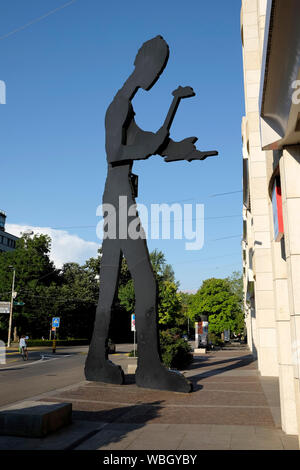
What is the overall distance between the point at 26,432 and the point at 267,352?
1118 centimetres

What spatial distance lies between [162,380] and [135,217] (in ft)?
15.5

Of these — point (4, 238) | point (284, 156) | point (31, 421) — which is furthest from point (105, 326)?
point (4, 238)

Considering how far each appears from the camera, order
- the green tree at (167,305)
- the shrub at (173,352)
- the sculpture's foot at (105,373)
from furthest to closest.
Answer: the green tree at (167,305), the shrub at (173,352), the sculpture's foot at (105,373)

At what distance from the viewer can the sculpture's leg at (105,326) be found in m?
12.2

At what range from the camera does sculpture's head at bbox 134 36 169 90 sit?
1180 cm

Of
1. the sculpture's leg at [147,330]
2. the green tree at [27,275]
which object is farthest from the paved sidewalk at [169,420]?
the green tree at [27,275]

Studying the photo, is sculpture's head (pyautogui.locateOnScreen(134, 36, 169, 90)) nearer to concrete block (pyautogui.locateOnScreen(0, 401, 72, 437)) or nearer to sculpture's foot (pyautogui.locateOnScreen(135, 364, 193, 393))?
sculpture's foot (pyautogui.locateOnScreen(135, 364, 193, 393))

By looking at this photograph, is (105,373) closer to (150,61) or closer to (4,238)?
(150,61)

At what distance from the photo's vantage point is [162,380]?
11.1 meters

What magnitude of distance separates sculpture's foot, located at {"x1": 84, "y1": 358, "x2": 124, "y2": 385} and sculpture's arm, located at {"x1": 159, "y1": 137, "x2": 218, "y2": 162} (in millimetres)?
6375

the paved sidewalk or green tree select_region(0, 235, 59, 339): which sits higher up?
green tree select_region(0, 235, 59, 339)

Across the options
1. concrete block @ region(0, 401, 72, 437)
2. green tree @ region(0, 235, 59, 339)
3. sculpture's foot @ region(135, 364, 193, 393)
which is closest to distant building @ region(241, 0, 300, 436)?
concrete block @ region(0, 401, 72, 437)

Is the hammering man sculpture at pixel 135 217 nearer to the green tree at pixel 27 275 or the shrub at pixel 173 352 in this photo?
the shrub at pixel 173 352

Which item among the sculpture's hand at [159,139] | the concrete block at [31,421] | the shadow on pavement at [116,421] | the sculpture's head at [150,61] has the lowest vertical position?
the shadow on pavement at [116,421]
